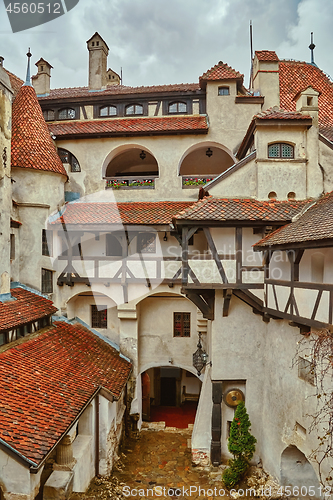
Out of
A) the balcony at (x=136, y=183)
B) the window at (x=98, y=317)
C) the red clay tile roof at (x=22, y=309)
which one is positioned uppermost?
the balcony at (x=136, y=183)

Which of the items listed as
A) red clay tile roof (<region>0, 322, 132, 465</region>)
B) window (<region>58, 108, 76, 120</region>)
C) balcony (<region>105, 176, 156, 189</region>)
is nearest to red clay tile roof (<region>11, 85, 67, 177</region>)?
window (<region>58, 108, 76, 120</region>)

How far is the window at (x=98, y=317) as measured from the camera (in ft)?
53.6

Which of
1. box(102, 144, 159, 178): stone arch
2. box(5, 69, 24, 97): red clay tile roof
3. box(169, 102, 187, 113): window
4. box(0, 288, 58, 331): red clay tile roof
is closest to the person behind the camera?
→ box(0, 288, 58, 331): red clay tile roof

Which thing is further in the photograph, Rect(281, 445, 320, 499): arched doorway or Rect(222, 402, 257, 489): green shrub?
Rect(222, 402, 257, 489): green shrub

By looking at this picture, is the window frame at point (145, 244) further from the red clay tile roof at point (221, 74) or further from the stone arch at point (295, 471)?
the stone arch at point (295, 471)

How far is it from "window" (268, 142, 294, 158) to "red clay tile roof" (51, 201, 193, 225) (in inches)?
177

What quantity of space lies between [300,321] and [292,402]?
2763 millimetres

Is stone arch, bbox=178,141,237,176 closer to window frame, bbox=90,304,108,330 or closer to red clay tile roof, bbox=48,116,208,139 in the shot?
red clay tile roof, bbox=48,116,208,139

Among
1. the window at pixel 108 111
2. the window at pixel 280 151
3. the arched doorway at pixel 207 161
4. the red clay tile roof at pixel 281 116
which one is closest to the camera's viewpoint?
the red clay tile roof at pixel 281 116

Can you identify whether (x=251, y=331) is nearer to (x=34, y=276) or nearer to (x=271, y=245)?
(x=271, y=245)

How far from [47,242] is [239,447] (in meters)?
10.4

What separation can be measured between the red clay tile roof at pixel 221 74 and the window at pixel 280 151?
6.08m

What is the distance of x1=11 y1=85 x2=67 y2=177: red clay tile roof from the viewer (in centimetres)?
1409

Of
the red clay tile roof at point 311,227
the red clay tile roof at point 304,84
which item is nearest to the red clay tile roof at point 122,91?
the red clay tile roof at point 304,84
